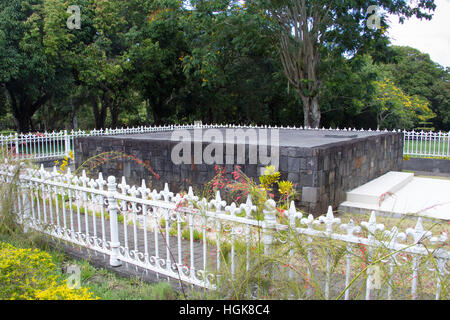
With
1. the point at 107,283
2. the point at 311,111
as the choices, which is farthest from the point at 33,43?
the point at 107,283

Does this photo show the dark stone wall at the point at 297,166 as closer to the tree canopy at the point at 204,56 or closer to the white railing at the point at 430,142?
the white railing at the point at 430,142

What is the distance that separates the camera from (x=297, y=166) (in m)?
6.42

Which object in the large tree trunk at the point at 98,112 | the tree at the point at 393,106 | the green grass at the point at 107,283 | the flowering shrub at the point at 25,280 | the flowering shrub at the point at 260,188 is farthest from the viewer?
the large tree trunk at the point at 98,112

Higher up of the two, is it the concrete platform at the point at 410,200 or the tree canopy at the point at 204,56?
the tree canopy at the point at 204,56

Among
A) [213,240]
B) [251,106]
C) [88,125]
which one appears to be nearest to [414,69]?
[251,106]

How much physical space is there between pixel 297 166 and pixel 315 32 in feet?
35.4

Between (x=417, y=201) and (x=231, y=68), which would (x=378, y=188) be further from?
(x=231, y=68)

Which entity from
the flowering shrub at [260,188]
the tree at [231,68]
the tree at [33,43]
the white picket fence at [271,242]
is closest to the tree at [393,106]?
→ the tree at [231,68]

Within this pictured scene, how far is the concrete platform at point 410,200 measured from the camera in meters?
6.82

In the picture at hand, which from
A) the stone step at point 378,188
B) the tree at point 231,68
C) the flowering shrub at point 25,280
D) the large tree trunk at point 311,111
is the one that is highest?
the tree at point 231,68

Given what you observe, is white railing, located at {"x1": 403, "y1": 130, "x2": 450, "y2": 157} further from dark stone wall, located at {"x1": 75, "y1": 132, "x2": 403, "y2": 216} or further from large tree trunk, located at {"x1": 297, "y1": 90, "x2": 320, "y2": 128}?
large tree trunk, located at {"x1": 297, "y1": 90, "x2": 320, "y2": 128}

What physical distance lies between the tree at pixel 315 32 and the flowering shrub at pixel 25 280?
40.6ft

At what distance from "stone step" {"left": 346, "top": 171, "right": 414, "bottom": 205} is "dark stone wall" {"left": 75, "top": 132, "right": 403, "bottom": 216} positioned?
0.56ft
